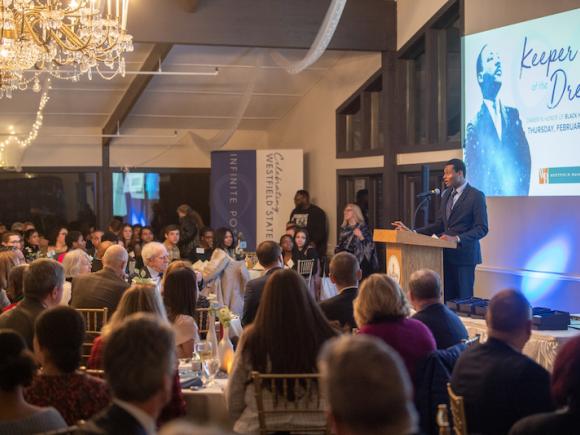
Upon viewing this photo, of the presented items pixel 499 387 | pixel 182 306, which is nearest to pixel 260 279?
pixel 182 306

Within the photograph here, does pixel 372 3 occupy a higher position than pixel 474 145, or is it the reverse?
pixel 372 3

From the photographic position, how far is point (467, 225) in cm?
698

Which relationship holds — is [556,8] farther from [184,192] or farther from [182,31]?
Result: [184,192]

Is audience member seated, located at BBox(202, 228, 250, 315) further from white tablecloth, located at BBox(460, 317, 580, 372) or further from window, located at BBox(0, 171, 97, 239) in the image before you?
window, located at BBox(0, 171, 97, 239)

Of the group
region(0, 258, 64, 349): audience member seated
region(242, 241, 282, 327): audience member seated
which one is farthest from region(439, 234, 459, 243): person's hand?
region(0, 258, 64, 349): audience member seated

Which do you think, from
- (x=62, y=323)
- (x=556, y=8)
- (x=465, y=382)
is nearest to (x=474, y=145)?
(x=556, y=8)

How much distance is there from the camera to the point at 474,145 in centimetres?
879

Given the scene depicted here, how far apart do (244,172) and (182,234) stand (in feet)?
8.34

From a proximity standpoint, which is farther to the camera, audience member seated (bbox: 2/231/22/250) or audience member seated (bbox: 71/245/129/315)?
audience member seated (bbox: 2/231/22/250)

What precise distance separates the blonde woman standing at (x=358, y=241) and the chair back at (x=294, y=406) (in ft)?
24.9

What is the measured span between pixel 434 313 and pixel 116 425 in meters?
2.43

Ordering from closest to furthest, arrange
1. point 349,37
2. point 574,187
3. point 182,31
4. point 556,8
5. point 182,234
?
point 574,187 < point 556,8 < point 182,31 < point 349,37 < point 182,234

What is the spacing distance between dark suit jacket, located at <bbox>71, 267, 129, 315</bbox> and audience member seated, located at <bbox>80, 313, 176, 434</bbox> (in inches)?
141

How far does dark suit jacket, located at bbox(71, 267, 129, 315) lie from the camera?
19.6 ft
